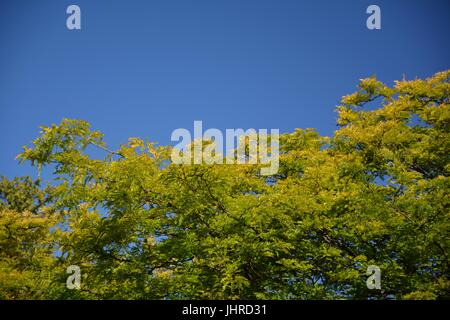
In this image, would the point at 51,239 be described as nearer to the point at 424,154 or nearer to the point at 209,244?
the point at 209,244

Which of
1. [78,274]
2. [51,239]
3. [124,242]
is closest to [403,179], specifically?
[124,242]

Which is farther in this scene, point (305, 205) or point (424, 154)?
point (424, 154)

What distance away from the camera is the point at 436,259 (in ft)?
28.0

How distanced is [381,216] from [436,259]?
163 cm

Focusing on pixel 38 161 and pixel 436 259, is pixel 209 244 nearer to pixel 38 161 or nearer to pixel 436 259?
pixel 38 161

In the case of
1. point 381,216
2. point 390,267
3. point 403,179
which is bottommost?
point 390,267

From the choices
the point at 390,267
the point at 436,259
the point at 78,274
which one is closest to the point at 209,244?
the point at 78,274

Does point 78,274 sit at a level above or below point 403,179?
below

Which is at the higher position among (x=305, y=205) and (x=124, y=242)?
(x=305, y=205)

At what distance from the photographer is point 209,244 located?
7.90 m
